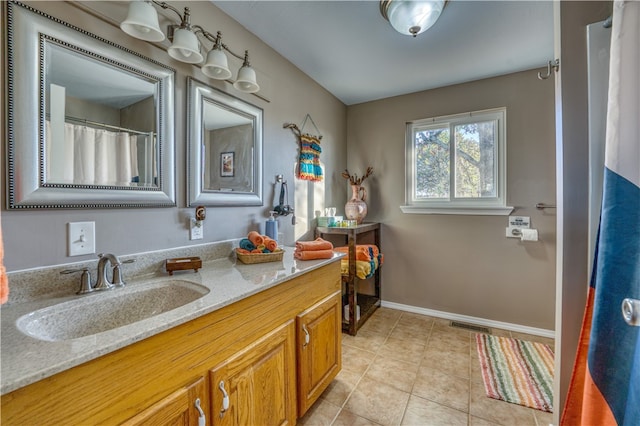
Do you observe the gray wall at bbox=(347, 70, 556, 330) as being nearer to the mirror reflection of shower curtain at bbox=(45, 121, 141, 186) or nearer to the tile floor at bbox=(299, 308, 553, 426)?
the tile floor at bbox=(299, 308, 553, 426)

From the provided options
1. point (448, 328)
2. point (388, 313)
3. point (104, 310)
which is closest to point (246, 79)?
point (104, 310)

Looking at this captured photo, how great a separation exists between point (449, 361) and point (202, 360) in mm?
1848

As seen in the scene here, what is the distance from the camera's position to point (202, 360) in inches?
33.5

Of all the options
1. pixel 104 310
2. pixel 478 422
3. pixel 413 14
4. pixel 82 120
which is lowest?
pixel 478 422

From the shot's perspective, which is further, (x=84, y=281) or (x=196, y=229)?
(x=196, y=229)

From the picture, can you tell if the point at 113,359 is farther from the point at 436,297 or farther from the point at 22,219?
the point at 436,297

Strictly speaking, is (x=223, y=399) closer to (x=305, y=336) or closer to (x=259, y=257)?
(x=305, y=336)

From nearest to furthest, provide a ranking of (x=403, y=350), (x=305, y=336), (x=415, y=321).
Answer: (x=305, y=336) → (x=403, y=350) → (x=415, y=321)

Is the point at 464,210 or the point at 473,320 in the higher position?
the point at 464,210

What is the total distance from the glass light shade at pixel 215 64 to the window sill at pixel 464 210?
6.99 ft

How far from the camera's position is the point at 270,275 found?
1.21 meters

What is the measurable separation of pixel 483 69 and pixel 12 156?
3.04 metres

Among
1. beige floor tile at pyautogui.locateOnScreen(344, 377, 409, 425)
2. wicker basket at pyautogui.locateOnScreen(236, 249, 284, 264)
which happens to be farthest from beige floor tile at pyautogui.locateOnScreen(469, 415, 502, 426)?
wicker basket at pyautogui.locateOnScreen(236, 249, 284, 264)

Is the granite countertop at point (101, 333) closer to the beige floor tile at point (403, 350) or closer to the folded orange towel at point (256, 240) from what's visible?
the folded orange towel at point (256, 240)
